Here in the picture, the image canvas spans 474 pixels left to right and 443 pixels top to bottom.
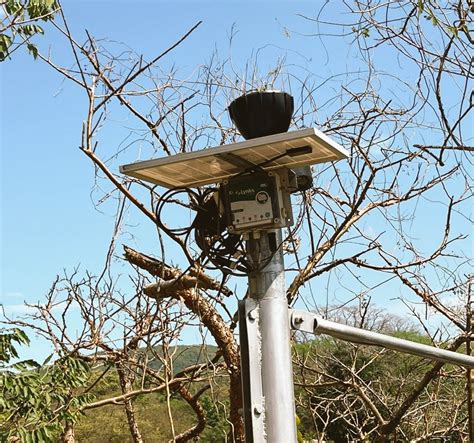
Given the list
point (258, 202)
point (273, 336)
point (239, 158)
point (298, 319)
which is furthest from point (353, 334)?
point (239, 158)

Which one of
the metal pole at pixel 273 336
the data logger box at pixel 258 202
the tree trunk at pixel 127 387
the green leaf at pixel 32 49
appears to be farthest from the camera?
the tree trunk at pixel 127 387

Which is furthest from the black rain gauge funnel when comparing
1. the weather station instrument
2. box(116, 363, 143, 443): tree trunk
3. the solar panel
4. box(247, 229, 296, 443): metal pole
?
box(116, 363, 143, 443): tree trunk

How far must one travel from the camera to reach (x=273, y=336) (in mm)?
1502

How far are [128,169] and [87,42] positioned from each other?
177 centimetres

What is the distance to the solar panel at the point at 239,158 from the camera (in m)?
1.46

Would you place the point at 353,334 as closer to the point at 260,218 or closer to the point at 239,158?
the point at 260,218

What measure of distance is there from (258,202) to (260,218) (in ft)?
0.12

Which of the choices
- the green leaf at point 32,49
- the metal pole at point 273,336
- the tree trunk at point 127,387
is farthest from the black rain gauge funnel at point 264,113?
the tree trunk at point 127,387

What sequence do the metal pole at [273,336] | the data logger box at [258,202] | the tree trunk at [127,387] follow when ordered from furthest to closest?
the tree trunk at [127,387]
the data logger box at [258,202]
the metal pole at [273,336]

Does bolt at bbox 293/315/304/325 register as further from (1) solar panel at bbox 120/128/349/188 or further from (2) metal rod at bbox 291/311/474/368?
(1) solar panel at bbox 120/128/349/188

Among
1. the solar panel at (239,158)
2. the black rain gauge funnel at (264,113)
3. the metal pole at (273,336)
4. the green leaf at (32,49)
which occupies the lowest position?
the metal pole at (273,336)

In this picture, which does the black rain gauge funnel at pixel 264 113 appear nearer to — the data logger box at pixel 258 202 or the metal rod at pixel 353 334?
the data logger box at pixel 258 202

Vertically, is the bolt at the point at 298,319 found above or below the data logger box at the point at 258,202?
below

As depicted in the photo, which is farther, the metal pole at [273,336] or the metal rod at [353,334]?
the metal rod at [353,334]
